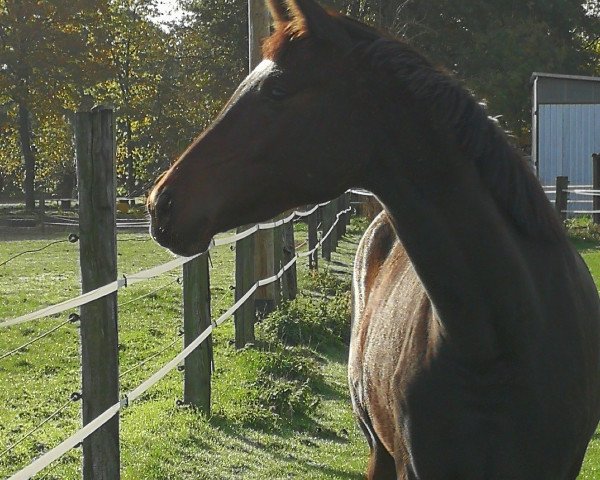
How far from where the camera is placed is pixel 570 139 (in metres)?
27.1

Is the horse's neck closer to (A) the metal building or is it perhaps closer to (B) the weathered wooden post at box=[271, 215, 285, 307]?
(B) the weathered wooden post at box=[271, 215, 285, 307]

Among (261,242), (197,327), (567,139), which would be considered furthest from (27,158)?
(197,327)

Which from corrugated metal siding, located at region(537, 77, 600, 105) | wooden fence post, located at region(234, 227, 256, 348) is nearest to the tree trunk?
corrugated metal siding, located at region(537, 77, 600, 105)

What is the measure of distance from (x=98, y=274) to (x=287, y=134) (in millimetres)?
1667

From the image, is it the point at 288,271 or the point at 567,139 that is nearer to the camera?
the point at 288,271

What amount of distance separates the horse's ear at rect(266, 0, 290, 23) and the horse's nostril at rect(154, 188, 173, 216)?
659 millimetres

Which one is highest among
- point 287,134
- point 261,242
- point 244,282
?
point 287,134

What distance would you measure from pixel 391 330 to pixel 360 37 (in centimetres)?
112

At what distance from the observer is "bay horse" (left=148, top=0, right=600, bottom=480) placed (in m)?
2.96

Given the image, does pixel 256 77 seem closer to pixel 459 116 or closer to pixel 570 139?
pixel 459 116

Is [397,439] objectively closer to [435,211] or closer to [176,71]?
[435,211]

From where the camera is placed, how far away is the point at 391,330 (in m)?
3.60

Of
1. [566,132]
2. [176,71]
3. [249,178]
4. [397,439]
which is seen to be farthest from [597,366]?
→ [176,71]

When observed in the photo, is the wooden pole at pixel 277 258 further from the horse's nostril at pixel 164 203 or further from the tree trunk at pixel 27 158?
the tree trunk at pixel 27 158
